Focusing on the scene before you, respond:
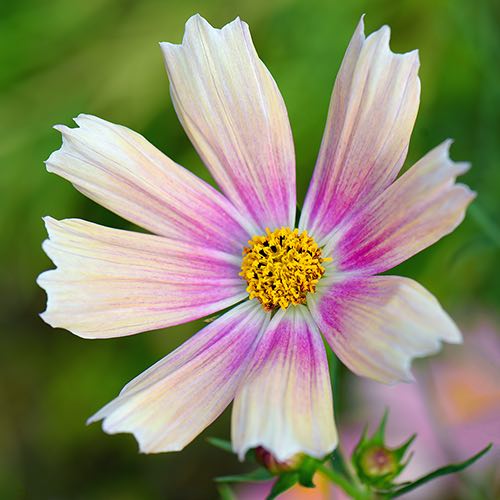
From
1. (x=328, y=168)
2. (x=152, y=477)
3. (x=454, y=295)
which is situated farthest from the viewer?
(x=152, y=477)

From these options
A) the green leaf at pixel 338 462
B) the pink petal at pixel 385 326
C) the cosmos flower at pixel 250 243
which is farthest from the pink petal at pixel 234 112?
the green leaf at pixel 338 462

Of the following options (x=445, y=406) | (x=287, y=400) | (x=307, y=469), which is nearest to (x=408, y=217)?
(x=287, y=400)

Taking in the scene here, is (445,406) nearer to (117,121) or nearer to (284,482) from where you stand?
(284,482)

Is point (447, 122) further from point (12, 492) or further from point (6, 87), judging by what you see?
point (12, 492)

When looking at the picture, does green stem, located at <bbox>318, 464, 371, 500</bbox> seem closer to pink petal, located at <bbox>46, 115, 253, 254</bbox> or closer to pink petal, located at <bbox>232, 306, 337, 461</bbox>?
pink petal, located at <bbox>232, 306, 337, 461</bbox>

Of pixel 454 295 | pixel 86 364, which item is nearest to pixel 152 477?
pixel 86 364

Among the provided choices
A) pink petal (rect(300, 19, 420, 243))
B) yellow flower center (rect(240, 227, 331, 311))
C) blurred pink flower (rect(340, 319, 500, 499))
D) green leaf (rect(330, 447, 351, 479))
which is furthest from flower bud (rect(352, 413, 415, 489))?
blurred pink flower (rect(340, 319, 500, 499))
